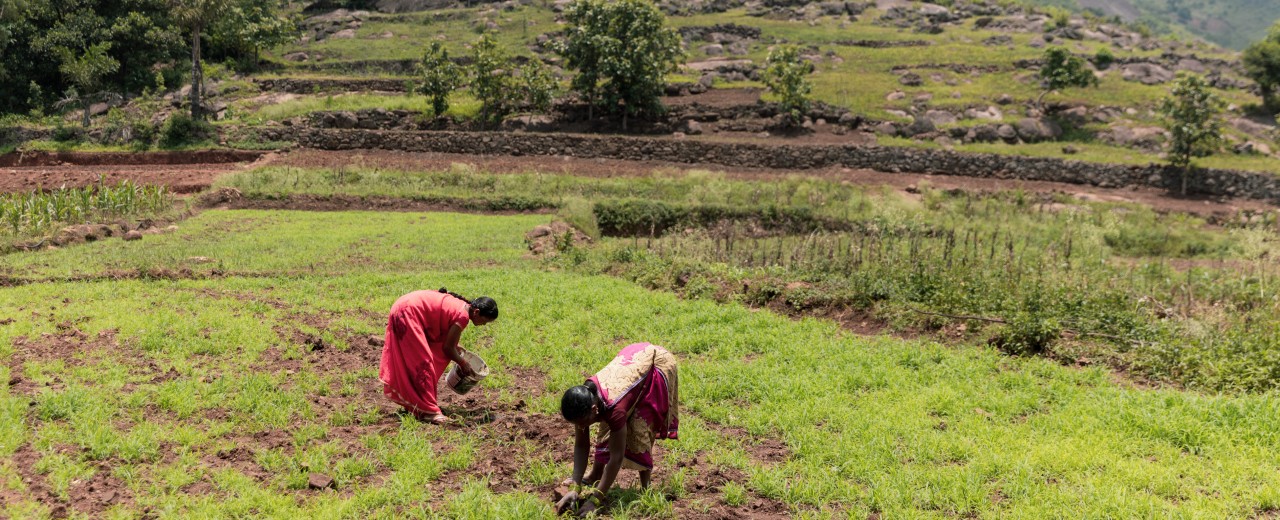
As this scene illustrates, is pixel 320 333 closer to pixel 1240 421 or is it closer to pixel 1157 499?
pixel 1157 499

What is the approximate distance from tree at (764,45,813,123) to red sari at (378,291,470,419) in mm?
31415

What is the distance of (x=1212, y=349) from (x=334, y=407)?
30.8 feet

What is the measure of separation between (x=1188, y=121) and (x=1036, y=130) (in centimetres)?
640

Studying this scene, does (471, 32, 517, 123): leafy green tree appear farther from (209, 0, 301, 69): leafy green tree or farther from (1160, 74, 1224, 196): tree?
(1160, 74, 1224, 196): tree

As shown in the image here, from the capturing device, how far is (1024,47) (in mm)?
51344

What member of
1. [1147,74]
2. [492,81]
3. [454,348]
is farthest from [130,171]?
[1147,74]

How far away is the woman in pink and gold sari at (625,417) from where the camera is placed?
5.44 meters

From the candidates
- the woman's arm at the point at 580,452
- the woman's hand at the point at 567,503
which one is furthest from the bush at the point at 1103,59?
the woman's hand at the point at 567,503

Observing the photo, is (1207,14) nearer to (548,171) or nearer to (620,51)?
(620,51)

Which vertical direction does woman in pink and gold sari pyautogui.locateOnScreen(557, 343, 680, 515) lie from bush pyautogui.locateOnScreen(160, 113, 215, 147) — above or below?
below

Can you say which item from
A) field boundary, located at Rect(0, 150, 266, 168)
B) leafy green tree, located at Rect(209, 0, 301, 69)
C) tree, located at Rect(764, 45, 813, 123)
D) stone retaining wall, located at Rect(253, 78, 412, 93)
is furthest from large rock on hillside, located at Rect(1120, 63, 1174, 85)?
leafy green tree, located at Rect(209, 0, 301, 69)

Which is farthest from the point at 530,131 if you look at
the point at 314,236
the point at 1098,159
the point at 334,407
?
the point at 334,407

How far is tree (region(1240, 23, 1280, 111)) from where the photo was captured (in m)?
40.0

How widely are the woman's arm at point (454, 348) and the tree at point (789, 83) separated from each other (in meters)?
31.3
